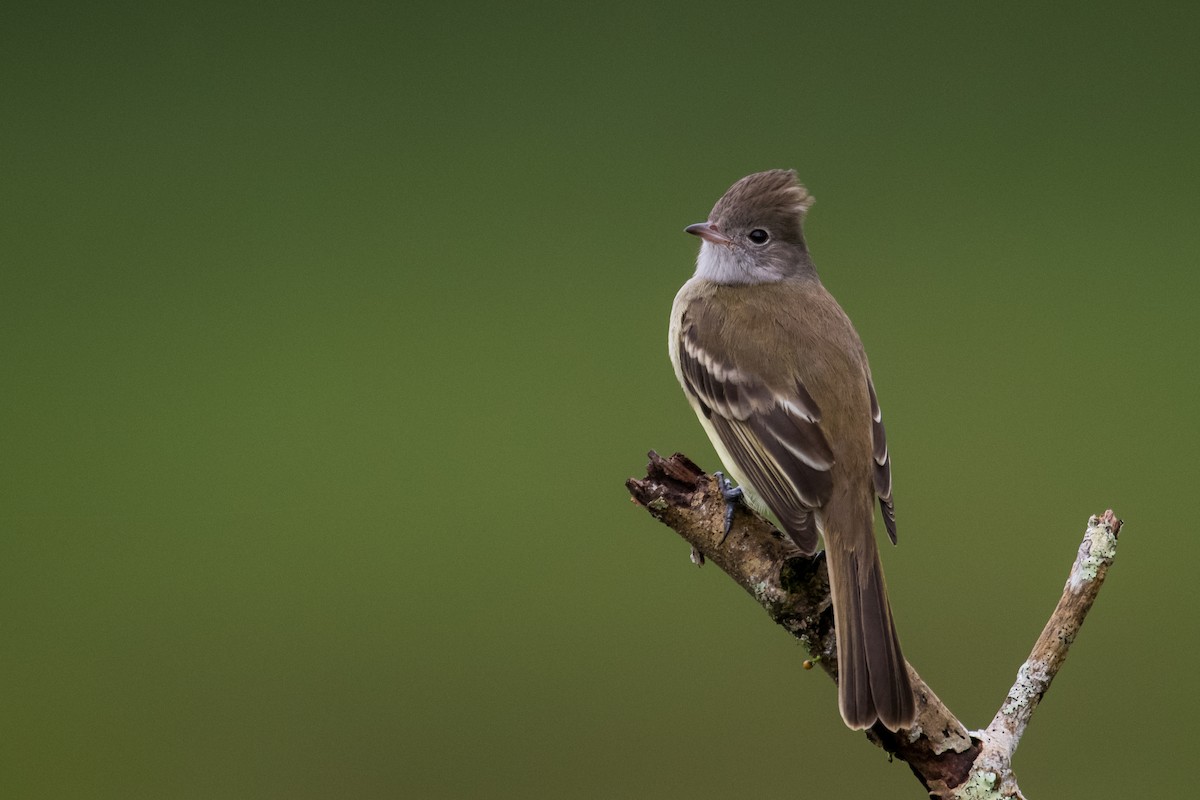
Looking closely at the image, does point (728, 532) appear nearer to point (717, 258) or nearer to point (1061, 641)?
point (1061, 641)

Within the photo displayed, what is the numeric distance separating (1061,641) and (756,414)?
2.83ft

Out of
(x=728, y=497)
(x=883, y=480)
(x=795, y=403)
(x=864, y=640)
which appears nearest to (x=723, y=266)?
(x=795, y=403)

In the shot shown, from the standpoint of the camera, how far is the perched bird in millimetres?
1725

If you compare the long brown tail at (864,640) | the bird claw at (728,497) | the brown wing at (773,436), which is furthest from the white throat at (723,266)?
the long brown tail at (864,640)

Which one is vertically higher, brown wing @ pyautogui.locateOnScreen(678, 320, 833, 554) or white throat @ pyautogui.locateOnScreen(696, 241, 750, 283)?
white throat @ pyautogui.locateOnScreen(696, 241, 750, 283)

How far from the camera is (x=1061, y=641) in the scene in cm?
151

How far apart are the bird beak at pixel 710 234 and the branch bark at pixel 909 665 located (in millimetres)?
996

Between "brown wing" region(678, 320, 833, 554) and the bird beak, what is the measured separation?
14.3 inches

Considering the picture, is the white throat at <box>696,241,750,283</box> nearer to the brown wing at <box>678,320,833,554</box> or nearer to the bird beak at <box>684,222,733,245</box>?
the bird beak at <box>684,222,733,245</box>

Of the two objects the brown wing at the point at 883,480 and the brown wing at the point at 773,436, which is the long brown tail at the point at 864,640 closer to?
the brown wing at the point at 773,436

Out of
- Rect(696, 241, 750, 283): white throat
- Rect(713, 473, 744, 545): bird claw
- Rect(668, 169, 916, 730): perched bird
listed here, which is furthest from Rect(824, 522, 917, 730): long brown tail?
Rect(696, 241, 750, 283): white throat

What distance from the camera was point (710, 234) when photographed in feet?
9.16

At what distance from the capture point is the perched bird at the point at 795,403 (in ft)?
5.66

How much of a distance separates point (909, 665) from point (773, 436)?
637mm
